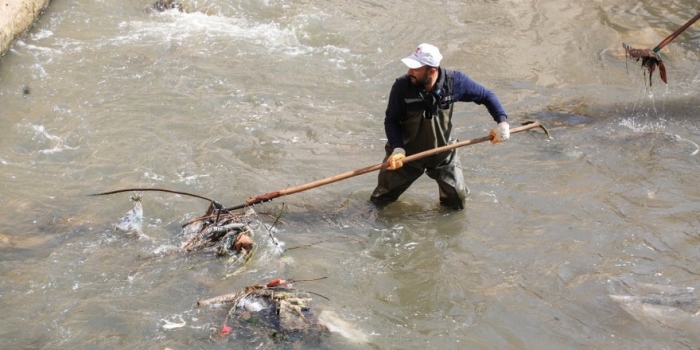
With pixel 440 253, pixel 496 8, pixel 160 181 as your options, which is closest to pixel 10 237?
pixel 160 181

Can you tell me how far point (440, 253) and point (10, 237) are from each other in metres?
3.34

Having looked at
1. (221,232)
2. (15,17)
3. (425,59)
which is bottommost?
(221,232)

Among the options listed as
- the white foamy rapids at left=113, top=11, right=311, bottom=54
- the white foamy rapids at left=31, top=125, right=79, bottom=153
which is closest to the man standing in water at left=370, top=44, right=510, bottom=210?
the white foamy rapids at left=31, top=125, right=79, bottom=153

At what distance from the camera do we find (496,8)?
1103 centimetres

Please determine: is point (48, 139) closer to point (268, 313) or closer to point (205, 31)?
point (205, 31)

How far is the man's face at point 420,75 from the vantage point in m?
5.18

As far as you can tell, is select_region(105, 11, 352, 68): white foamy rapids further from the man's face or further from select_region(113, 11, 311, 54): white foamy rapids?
the man's face

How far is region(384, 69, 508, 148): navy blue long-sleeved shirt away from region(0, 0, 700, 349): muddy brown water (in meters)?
0.86

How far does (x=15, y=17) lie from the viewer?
9016 millimetres

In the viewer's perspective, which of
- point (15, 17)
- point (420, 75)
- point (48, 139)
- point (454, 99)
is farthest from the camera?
point (15, 17)

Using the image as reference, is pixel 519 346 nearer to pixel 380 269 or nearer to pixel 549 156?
pixel 380 269

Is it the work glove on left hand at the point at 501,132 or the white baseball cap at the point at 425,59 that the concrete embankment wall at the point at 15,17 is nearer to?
the white baseball cap at the point at 425,59

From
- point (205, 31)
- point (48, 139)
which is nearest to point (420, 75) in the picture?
point (48, 139)

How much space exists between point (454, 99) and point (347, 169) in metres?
1.73
